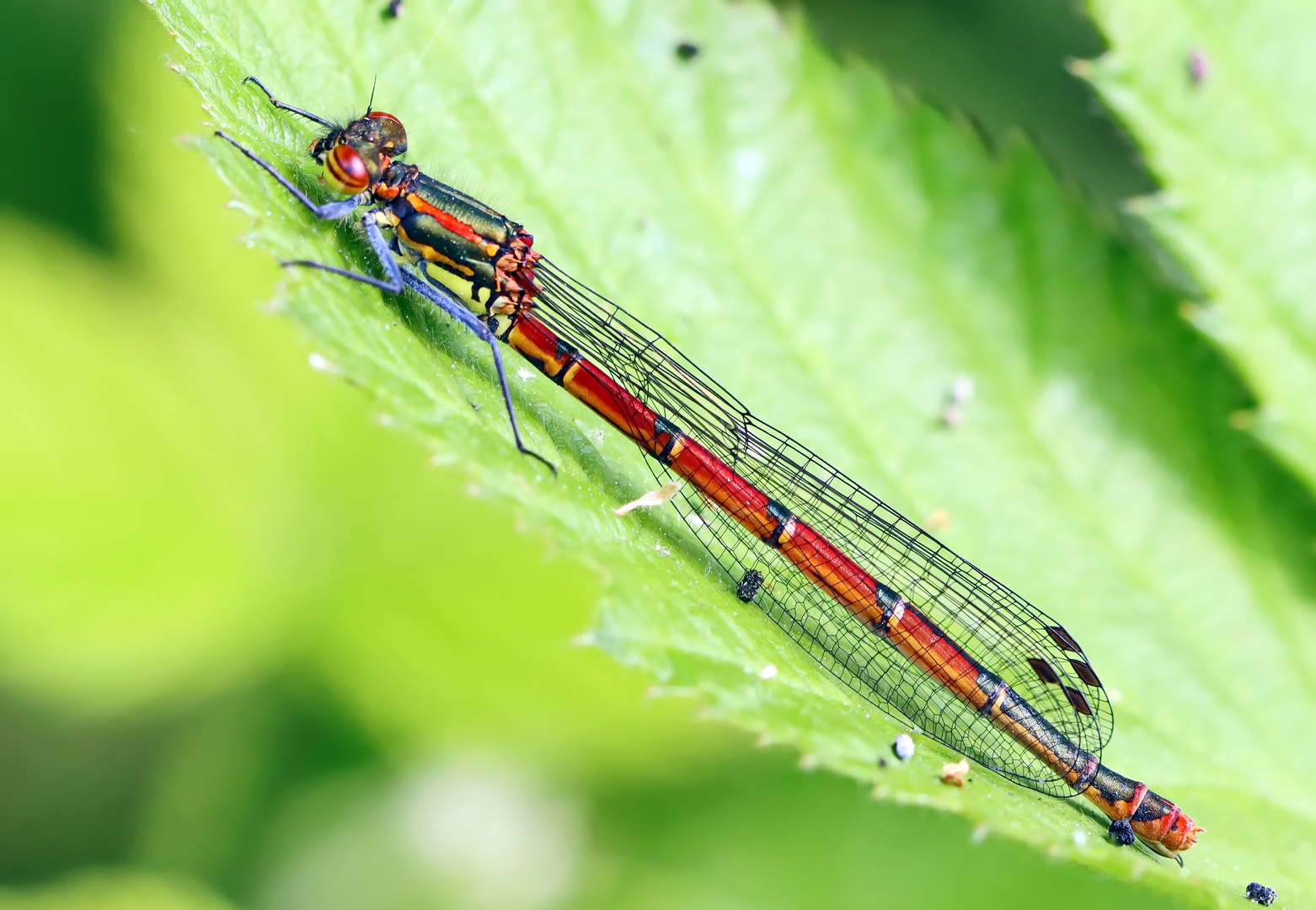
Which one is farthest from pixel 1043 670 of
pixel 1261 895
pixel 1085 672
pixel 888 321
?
pixel 888 321

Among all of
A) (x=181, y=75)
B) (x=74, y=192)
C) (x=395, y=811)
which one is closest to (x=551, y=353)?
(x=181, y=75)

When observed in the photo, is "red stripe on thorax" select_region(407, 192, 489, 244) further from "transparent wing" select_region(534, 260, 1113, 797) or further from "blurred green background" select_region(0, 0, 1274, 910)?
"blurred green background" select_region(0, 0, 1274, 910)

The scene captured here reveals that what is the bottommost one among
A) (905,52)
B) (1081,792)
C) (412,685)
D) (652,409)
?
(412,685)

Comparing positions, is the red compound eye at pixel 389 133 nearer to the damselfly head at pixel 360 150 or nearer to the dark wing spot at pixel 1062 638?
the damselfly head at pixel 360 150

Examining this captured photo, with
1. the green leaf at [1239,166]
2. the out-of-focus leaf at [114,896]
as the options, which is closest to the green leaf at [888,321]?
the green leaf at [1239,166]

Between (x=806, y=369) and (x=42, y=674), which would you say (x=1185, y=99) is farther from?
(x=42, y=674)

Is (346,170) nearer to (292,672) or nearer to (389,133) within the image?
(389,133)

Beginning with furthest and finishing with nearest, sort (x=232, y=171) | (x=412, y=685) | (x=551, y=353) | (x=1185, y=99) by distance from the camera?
(x=412, y=685), (x=1185, y=99), (x=551, y=353), (x=232, y=171)
